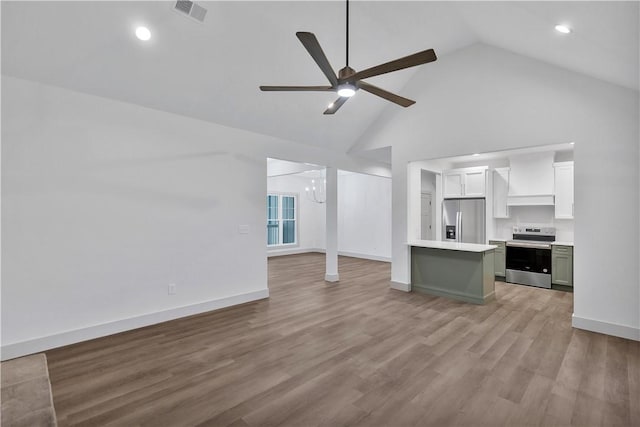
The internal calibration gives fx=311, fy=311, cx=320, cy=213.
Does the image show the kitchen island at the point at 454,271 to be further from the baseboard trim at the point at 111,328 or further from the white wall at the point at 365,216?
the white wall at the point at 365,216

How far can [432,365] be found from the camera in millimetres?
2865

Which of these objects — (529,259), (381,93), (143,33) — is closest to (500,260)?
(529,259)

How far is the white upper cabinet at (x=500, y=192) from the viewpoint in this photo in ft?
21.1

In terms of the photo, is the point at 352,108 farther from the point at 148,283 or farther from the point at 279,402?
the point at 279,402

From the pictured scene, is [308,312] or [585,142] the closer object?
[585,142]

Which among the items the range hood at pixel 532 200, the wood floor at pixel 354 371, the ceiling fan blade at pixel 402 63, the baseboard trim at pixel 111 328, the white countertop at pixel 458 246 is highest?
the ceiling fan blade at pixel 402 63

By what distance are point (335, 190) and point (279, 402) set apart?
4.39 m

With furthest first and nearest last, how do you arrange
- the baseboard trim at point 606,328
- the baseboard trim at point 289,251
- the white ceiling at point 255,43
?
the baseboard trim at point 289,251
the baseboard trim at point 606,328
the white ceiling at point 255,43

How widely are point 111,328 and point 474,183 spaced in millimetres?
Result: 6990

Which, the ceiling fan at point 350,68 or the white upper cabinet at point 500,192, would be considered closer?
the ceiling fan at point 350,68

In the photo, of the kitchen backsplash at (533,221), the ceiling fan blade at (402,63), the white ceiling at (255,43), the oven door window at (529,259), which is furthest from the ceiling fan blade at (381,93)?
the kitchen backsplash at (533,221)

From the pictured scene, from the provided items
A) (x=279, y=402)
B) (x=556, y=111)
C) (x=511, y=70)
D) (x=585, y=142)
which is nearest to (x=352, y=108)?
(x=511, y=70)

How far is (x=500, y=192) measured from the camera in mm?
6504

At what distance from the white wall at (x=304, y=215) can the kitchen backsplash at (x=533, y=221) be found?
19.9ft
